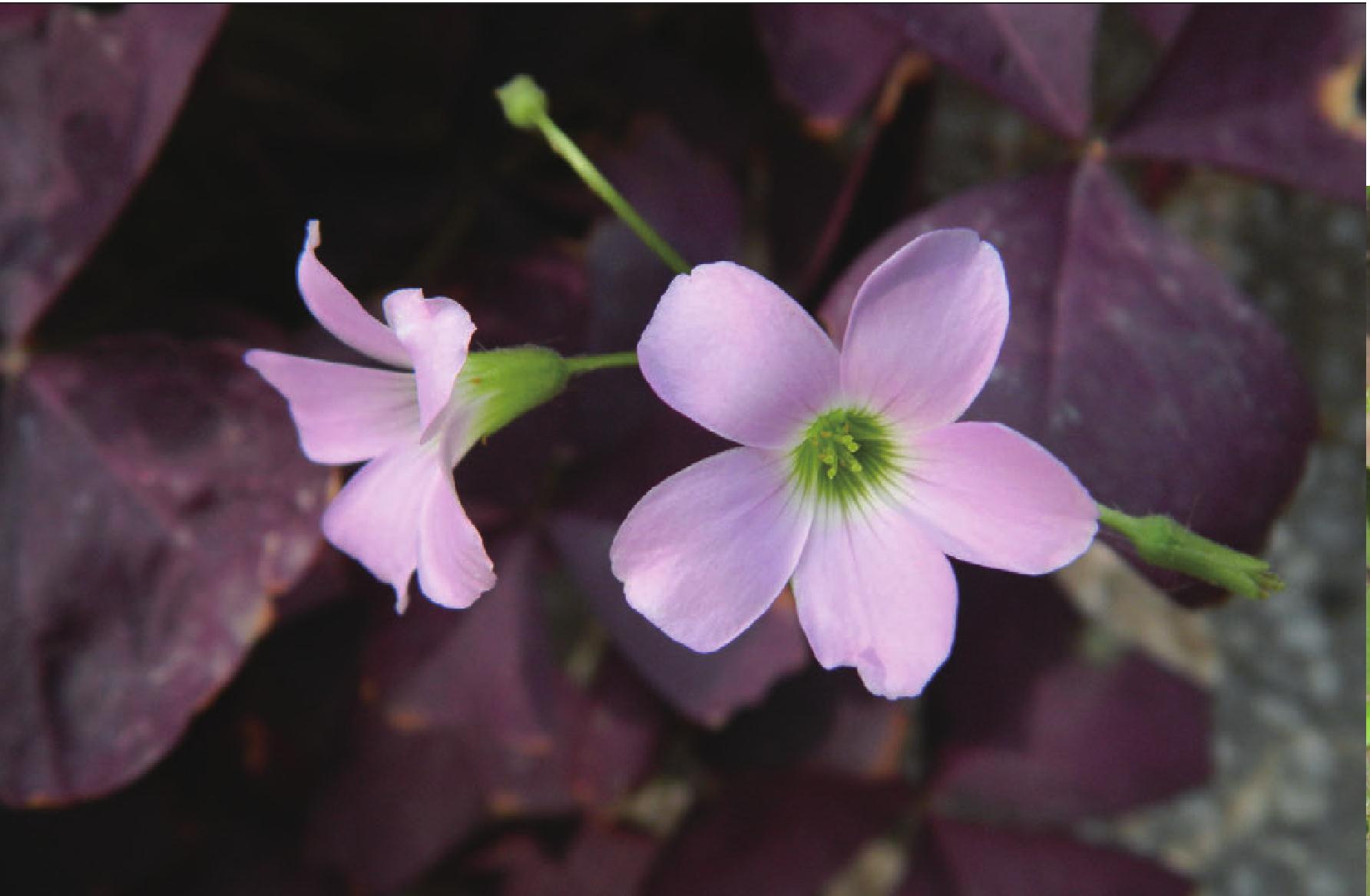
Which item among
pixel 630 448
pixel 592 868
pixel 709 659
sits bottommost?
pixel 592 868

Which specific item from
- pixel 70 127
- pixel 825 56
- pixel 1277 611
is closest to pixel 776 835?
pixel 1277 611

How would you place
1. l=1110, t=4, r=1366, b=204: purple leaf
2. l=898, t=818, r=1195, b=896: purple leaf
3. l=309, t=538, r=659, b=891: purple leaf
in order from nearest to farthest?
1. l=1110, t=4, r=1366, b=204: purple leaf
2. l=309, t=538, r=659, b=891: purple leaf
3. l=898, t=818, r=1195, b=896: purple leaf

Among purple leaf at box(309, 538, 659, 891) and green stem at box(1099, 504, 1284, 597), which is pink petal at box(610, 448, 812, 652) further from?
purple leaf at box(309, 538, 659, 891)

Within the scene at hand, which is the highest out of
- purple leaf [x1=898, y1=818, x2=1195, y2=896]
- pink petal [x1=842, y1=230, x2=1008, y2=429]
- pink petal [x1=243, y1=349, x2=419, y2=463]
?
pink petal [x1=842, y1=230, x2=1008, y2=429]

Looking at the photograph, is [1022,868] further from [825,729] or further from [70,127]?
[70,127]

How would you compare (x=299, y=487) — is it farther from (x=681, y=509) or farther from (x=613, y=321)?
(x=681, y=509)

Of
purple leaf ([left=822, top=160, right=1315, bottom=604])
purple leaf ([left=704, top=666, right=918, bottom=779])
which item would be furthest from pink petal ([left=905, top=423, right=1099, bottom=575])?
purple leaf ([left=704, top=666, right=918, bottom=779])

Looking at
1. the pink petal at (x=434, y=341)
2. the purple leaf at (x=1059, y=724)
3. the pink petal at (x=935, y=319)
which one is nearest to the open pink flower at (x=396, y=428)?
the pink petal at (x=434, y=341)
